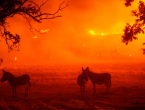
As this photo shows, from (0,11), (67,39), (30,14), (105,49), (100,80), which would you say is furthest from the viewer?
(67,39)

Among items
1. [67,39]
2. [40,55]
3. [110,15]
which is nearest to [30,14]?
[40,55]

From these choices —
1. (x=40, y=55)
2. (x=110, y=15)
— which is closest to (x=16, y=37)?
(x=40, y=55)

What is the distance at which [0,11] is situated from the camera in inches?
281

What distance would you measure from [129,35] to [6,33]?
30.9ft

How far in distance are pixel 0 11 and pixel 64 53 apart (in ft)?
212

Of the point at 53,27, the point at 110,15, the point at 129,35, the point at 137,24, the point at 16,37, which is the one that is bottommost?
the point at 16,37

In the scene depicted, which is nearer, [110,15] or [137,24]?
[137,24]

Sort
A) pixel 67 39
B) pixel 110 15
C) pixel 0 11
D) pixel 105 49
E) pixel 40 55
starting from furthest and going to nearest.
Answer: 1. pixel 110 15
2. pixel 67 39
3. pixel 105 49
4. pixel 40 55
5. pixel 0 11

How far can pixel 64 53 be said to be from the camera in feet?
235

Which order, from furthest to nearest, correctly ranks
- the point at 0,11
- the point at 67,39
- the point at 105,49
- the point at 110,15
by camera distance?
the point at 110,15 → the point at 67,39 → the point at 105,49 → the point at 0,11

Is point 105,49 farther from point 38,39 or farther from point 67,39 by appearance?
point 38,39

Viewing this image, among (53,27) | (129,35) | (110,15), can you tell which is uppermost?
(110,15)

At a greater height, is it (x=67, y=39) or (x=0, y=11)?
(x=67, y=39)

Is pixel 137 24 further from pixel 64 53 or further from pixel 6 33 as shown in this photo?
pixel 64 53
